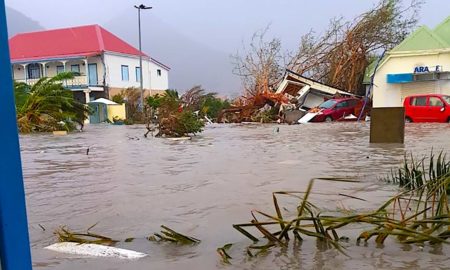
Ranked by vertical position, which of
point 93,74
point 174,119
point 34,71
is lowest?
point 174,119

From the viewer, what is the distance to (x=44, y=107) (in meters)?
22.4

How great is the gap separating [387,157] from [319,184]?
3484 mm

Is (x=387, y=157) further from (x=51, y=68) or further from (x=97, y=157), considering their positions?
(x=51, y=68)

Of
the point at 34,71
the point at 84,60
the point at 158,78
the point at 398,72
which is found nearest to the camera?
the point at 398,72

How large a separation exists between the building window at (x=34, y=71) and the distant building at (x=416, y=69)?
32.3m

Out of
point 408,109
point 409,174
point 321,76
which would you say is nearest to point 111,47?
point 321,76

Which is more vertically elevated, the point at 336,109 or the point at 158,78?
the point at 158,78

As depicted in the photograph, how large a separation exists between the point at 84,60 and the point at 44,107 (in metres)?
23.3

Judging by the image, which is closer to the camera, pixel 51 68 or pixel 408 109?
pixel 408 109

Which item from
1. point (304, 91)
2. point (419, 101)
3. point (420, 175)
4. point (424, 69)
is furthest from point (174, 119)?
point (424, 69)

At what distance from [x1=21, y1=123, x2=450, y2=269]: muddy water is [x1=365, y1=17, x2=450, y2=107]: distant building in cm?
1989

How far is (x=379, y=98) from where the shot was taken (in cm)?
3091

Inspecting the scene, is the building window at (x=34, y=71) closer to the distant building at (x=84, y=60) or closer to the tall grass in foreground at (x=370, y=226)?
the distant building at (x=84, y=60)

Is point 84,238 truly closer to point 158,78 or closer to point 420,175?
point 420,175
